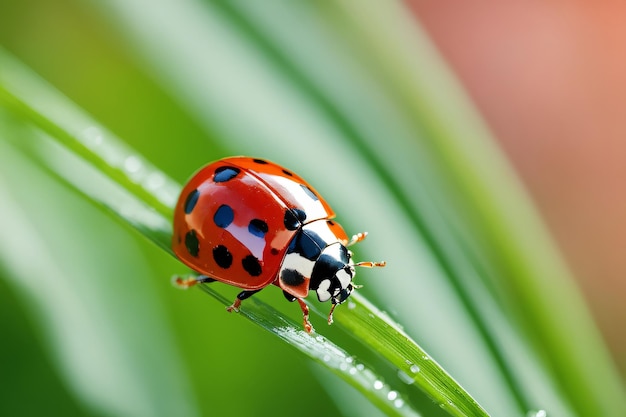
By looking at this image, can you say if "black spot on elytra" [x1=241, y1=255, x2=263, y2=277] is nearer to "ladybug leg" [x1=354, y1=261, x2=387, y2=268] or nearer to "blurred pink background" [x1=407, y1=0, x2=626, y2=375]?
"ladybug leg" [x1=354, y1=261, x2=387, y2=268]

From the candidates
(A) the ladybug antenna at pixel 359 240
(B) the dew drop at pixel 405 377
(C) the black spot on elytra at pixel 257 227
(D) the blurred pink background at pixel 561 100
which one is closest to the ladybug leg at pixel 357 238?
(A) the ladybug antenna at pixel 359 240

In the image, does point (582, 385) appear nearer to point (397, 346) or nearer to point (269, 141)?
point (397, 346)

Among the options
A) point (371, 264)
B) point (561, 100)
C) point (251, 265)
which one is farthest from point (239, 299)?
point (561, 100)

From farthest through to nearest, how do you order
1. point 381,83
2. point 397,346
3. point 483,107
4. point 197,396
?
point 483,107
point 381,83
point 197,396
point 397,346

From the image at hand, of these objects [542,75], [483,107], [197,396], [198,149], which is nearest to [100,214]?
[198,149]

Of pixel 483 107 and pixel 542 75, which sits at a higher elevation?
pixel 542 75

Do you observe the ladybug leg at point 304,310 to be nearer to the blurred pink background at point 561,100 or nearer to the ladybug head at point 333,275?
the ladybug head at point 333,275
